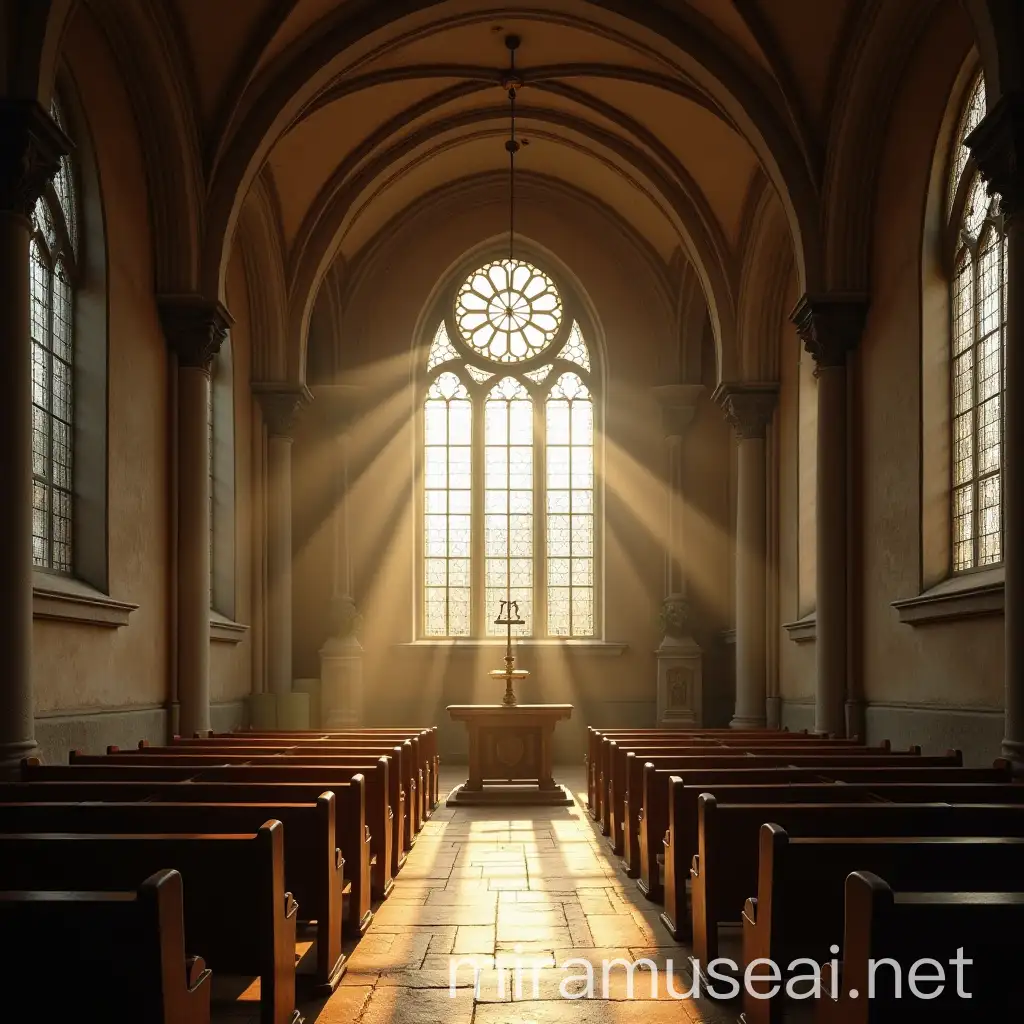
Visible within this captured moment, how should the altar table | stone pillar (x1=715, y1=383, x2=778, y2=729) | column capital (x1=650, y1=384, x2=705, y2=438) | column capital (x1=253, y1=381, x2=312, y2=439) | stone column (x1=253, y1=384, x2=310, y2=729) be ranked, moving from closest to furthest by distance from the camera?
the altar table → stone pillar (x1=715, y1=383, x2=778, y2=729) → column capital (x1=253, y1=381, x2=312, y2=439) → stone column (x1=253, y1=384, x2=310, y2=729) → column capital (x1=650, y1=384, x2=705, y2=438)

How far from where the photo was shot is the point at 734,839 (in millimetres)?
5113

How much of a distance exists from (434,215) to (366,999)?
15005 mm

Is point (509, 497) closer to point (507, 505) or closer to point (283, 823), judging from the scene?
point (507, 505)

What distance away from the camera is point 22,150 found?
7.68m

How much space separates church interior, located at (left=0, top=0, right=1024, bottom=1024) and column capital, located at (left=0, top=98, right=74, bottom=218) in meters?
0.03

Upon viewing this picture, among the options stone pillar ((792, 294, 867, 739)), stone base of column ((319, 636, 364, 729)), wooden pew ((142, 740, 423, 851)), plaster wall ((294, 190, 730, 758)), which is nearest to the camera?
wooden pew ((142, 740, 423, 851))

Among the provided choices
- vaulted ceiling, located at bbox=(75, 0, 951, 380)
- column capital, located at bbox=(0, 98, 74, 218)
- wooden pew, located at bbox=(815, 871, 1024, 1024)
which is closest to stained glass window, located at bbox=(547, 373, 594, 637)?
vaulted ceiling, located at bbox=(75, 0, 951, 380)

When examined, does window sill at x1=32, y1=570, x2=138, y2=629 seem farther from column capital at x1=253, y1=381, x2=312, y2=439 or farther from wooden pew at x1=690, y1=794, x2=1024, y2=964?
column capital at x1=253, y1=381, x2=312, y2=439

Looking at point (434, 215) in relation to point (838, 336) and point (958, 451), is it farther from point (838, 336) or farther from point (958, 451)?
point (958, 451)

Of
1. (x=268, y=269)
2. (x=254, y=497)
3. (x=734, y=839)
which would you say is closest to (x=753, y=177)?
(x=268, y=269)

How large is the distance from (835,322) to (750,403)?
377cm

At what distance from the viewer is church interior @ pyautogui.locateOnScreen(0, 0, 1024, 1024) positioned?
4.71 metres

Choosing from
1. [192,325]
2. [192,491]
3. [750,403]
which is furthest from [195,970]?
[750,403]

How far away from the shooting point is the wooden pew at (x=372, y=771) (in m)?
7.00
